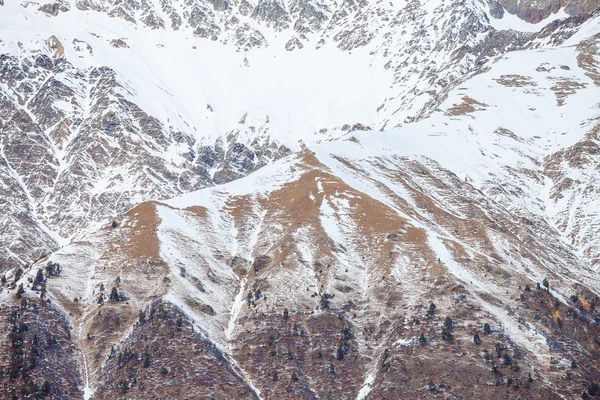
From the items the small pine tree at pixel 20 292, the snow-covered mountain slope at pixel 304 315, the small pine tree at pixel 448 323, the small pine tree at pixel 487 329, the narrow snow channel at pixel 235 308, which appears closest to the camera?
the snow-covered mountain slope at pixel 304 315

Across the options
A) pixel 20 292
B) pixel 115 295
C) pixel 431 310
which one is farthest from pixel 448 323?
pixel 20 292

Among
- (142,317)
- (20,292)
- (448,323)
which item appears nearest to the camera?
(20,292)

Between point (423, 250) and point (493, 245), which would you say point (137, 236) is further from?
point (493, 245)

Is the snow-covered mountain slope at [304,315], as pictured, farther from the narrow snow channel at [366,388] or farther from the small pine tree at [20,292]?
the small pine tree at [20,292]

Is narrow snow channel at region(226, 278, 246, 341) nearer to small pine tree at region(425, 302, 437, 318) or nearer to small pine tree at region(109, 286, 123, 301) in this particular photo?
small pine tree at region(109, 286, 123, 301)

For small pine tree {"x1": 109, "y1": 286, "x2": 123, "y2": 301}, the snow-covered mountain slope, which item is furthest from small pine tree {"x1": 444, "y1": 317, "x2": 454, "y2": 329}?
small pine tree {"x1": 109, "y1": 286, "x2": 123, "y2": 301}

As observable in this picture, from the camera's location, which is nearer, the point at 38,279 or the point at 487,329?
the point at 487,329

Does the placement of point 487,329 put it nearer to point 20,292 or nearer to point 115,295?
point 115,295

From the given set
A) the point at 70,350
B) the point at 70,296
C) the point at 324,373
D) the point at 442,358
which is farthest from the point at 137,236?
the point at 442,358

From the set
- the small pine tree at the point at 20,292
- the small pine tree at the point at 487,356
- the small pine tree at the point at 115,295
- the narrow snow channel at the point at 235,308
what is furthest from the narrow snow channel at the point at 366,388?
the small pine tree at the point at 20,292

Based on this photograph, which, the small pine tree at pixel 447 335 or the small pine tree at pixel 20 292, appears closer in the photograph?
the small pine tree at pixel 447 335

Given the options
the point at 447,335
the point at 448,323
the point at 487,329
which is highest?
the point at 487,329

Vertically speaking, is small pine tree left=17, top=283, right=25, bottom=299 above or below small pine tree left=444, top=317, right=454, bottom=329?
below
